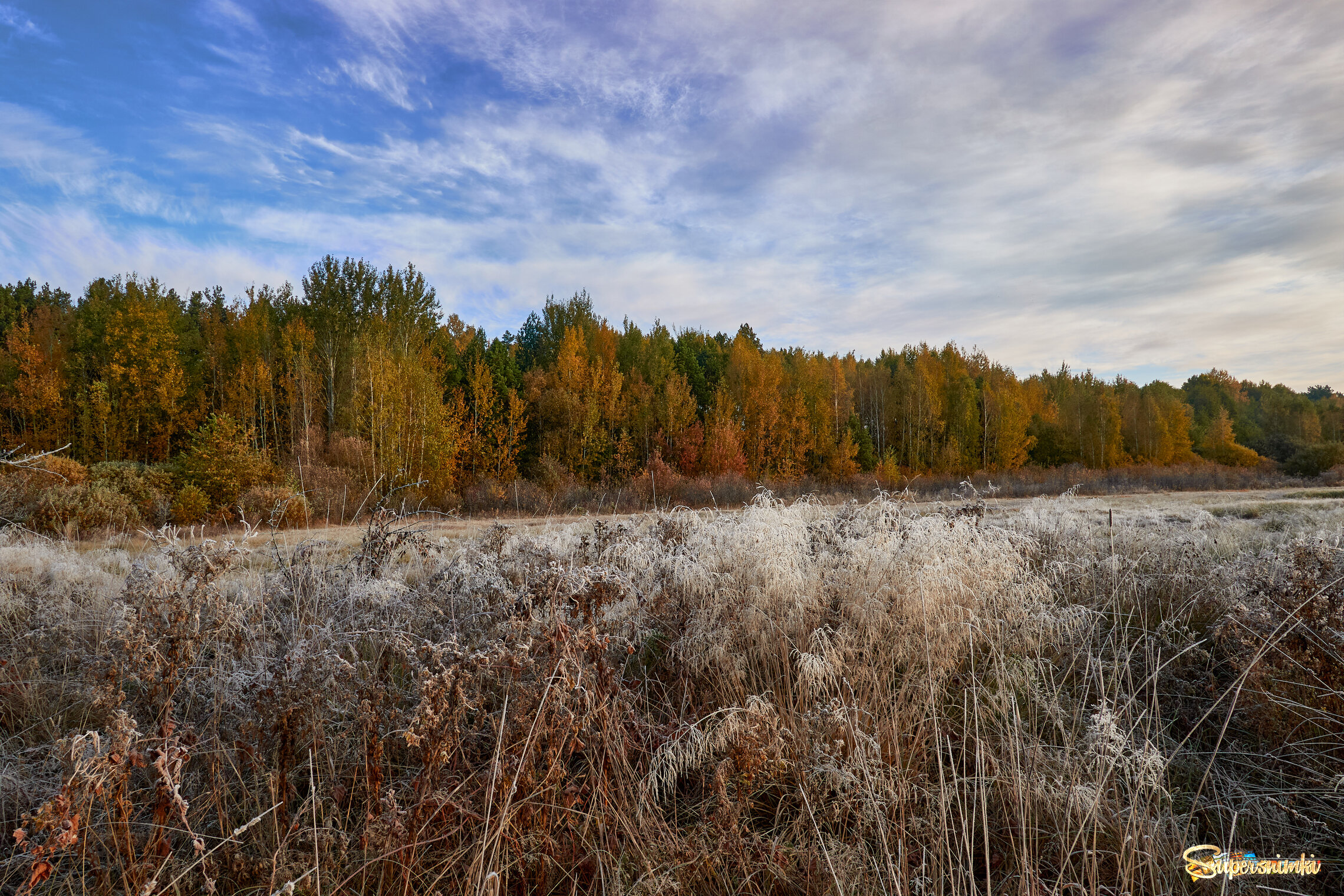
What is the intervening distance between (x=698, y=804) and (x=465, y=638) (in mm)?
1765

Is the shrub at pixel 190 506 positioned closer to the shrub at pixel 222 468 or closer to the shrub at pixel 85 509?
the shrub at pixel 222 468

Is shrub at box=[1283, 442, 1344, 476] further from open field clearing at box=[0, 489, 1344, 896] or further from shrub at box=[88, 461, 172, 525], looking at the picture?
shrub at box=[88, 461, 172, 525]

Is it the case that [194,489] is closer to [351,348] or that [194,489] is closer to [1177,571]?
[351,348]

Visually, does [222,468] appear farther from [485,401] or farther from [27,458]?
[27,458]

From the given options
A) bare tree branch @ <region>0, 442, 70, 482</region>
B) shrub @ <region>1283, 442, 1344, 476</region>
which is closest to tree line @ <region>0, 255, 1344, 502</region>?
shrub @ <region>1283, 442, 1344, 476</region>

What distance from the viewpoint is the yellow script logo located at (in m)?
2.32

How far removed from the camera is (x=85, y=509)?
1370 centimetres

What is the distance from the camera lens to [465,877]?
7.47ft

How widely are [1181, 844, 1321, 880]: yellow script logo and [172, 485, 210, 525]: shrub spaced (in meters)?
19.5

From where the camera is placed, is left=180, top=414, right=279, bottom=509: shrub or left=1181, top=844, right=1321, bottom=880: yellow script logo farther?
left=180, top=414, right=279, bottom=509: shrub

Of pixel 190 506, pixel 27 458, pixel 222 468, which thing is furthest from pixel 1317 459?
pixel 190 506

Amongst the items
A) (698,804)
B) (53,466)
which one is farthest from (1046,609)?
(53,466)

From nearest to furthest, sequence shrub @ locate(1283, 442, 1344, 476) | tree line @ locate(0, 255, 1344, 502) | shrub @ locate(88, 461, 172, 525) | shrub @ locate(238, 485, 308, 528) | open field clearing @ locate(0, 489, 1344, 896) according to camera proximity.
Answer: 1. open field clearing @ locate(0, 489, 1344, 896)
2. shrub @ locate(238, 485, 308, 528)
3. shrub @ locate(88, 461, 172, 525)
4. tree line @ locate(0, 255, 1344, 502)
5. shrub @ locate(1283, 442, 1344, 476)

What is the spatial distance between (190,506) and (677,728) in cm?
1833
